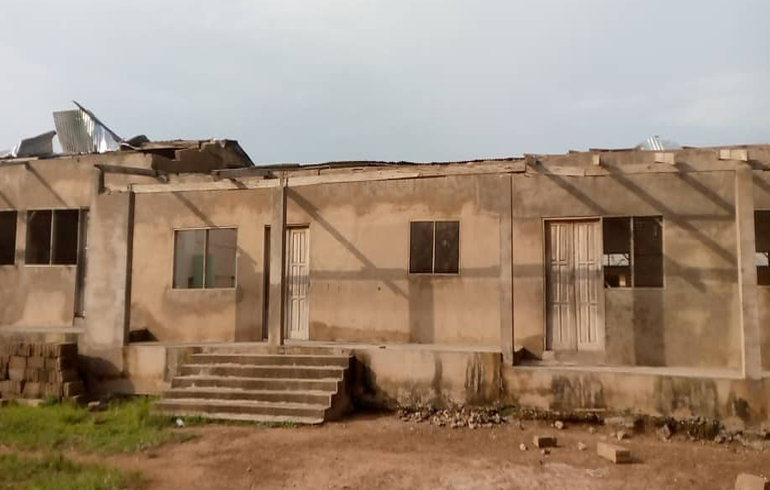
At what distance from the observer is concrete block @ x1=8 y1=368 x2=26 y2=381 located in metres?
9.61

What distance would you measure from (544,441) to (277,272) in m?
4.58

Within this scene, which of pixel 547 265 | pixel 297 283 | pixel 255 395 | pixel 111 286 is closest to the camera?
pixel 255 395

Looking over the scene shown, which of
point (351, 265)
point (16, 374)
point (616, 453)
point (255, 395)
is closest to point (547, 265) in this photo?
point (351, 265)

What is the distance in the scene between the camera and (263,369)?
28.7ft

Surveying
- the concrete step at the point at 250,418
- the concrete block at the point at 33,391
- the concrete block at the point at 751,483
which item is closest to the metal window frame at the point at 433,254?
the concrete step at the point at 250,418

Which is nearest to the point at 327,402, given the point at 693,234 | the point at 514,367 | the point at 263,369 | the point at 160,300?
the point at 263,369

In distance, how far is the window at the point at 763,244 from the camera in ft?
29.9

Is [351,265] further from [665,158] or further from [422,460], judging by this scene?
[665,158]

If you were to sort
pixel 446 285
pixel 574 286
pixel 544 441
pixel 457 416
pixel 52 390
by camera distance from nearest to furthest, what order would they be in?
pixel 544 441, pixel 457 416, pixel 52 390, pixel 574 286, pixel 446 285

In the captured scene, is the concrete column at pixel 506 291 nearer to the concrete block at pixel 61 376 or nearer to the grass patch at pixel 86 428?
the grass patch at pixel 86 428

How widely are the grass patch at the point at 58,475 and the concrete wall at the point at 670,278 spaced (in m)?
6.15

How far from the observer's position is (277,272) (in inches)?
368

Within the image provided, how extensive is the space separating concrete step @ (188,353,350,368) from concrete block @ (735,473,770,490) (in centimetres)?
490

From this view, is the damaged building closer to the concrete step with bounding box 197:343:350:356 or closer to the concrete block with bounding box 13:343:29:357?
the concrete step with bounding box 197:343:350:356
